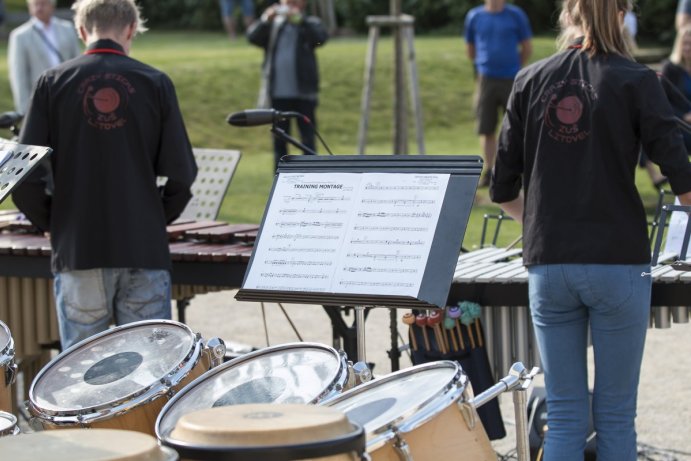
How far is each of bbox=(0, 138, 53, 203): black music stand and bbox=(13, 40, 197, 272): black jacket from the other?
55 centimetres

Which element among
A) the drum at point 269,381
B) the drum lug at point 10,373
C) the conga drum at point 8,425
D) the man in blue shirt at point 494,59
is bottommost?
the man in blue shirt at point 494,59

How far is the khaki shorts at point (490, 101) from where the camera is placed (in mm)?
11281

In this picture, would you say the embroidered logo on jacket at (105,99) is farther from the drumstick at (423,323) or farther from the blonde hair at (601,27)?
the blonde hair at (601,27)

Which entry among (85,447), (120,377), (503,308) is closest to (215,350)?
(120,377)

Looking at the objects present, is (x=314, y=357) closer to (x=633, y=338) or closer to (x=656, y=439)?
(x=633, y=338)

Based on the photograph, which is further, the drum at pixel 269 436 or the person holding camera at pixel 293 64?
the person holding camera at pixel 293 64

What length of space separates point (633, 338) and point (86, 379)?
5.83 feet

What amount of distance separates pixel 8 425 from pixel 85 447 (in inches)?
24.2

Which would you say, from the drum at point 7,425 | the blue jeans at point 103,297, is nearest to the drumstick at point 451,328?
the blue jeans at point 103,297

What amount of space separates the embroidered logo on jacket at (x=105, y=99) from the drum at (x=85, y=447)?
85.5 inches

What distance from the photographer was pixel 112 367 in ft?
12.5

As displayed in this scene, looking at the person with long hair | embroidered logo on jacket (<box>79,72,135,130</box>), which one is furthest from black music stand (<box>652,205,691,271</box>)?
embroidered logo on jacket (<box>79,72,135,130</box>)

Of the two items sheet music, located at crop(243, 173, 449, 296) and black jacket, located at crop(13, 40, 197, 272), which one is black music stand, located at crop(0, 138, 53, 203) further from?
sheet music, located at crop(243, 173, 449, 296)

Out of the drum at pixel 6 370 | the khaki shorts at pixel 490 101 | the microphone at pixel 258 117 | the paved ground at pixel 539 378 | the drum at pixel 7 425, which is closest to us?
the drum at pixel 7 425
